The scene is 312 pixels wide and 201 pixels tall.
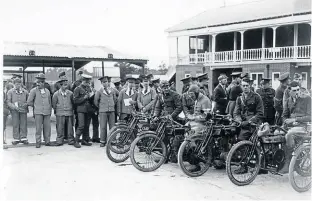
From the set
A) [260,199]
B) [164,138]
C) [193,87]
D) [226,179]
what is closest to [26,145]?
[164,138]

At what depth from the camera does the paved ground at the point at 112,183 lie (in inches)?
209

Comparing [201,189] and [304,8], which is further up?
[304,8]

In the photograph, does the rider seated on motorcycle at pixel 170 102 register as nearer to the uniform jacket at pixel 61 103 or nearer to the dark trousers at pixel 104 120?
the dark trousers at pixel 104 120

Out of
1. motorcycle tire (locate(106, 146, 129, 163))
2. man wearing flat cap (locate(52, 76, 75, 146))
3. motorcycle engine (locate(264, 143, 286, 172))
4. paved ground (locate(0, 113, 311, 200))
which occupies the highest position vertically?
man wearing flat cap (locate(52, 76, 75, 146))

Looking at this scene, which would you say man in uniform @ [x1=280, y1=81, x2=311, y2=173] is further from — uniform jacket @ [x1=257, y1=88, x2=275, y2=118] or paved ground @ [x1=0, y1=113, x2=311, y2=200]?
uniform jacket @ [x1=257, y1=88, x2=275, y2=118]

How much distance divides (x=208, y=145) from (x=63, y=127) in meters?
4.49

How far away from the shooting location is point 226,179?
6.16 metres

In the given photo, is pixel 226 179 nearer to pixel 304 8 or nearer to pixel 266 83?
pixel 266 83

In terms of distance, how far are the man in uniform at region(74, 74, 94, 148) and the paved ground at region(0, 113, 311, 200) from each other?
1.67 metres

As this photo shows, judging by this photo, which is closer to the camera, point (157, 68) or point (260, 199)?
point (260, 199)

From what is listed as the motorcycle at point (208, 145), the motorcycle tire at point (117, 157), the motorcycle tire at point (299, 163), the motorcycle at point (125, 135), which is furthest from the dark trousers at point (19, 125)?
Answer: the motorcycle tire at point (299, 163)

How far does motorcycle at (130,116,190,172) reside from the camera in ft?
21.3

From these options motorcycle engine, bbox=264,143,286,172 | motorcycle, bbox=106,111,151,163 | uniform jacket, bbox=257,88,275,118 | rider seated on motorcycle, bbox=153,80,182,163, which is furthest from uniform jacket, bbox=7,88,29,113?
motorcycle engine, bbox=264,143,286,172

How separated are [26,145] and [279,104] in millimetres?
6297
